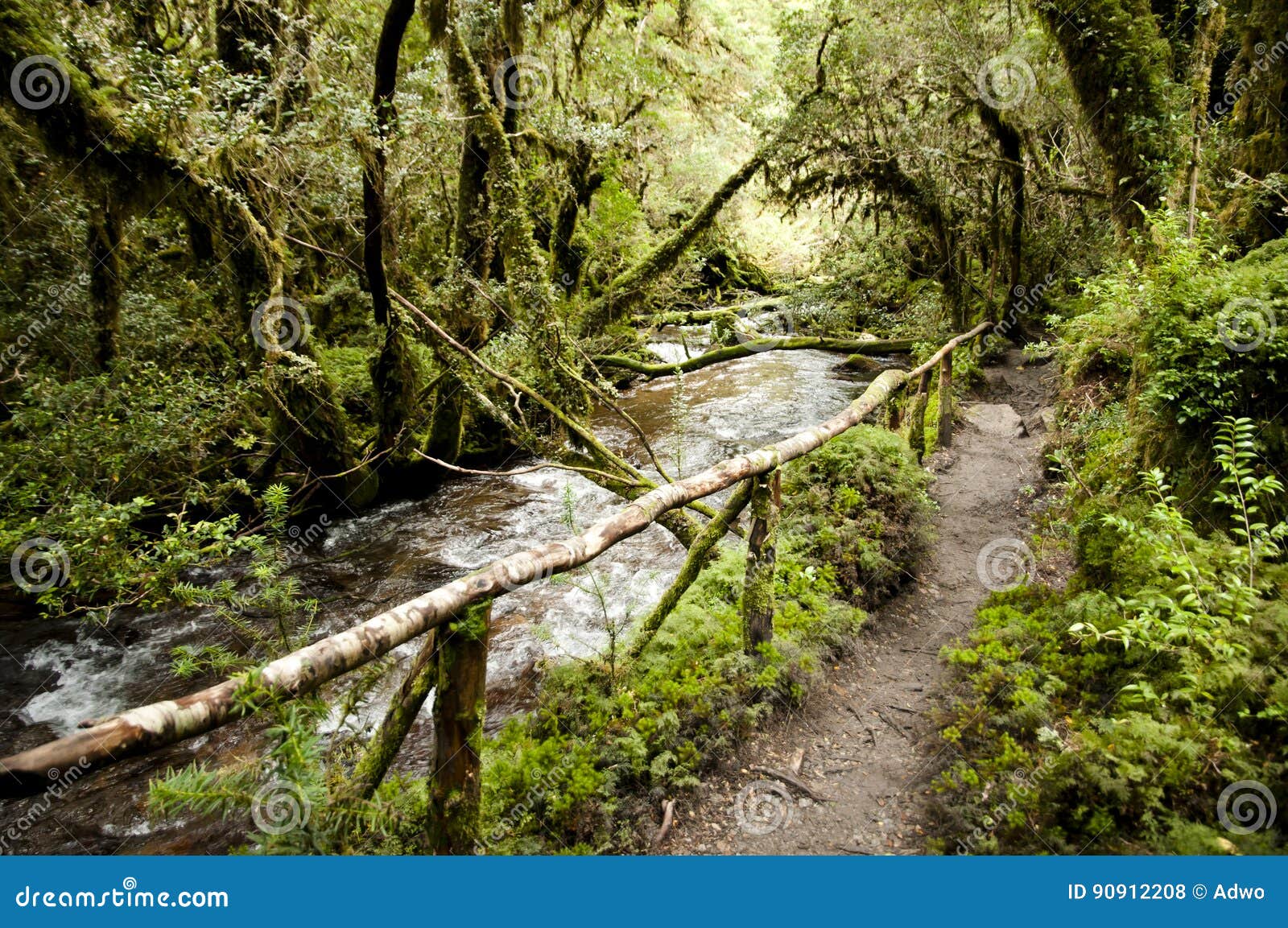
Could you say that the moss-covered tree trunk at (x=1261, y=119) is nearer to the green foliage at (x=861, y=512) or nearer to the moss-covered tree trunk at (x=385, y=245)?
the green foliage at (x=861, y=512)

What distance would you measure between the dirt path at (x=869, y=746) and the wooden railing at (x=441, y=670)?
0.80m

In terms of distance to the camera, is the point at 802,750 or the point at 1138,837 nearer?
the point at 1138,837

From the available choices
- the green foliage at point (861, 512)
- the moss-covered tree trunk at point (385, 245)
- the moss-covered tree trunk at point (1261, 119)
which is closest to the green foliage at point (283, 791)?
the green foliage at point (861, 512)

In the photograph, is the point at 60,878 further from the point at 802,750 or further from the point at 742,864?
the point at 802,750

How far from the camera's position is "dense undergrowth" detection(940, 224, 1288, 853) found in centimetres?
272

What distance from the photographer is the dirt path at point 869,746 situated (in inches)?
133

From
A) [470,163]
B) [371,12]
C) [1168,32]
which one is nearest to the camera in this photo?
[1168,32]

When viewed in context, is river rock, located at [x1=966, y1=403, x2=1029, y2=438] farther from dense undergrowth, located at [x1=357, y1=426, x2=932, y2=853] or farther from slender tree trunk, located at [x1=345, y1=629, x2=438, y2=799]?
slender tree trunk, located at [x1=345, y1=629, x2=438, y2=799]

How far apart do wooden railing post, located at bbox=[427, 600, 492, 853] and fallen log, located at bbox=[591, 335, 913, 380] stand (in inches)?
324

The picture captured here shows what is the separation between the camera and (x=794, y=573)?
5.07 metres

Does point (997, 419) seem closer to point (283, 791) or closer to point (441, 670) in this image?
point (441, 670)

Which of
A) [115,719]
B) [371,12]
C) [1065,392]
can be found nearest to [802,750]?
[115,719]

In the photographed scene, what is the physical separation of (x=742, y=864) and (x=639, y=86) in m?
16.3

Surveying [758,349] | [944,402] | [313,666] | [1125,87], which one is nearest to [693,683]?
[313,666]
